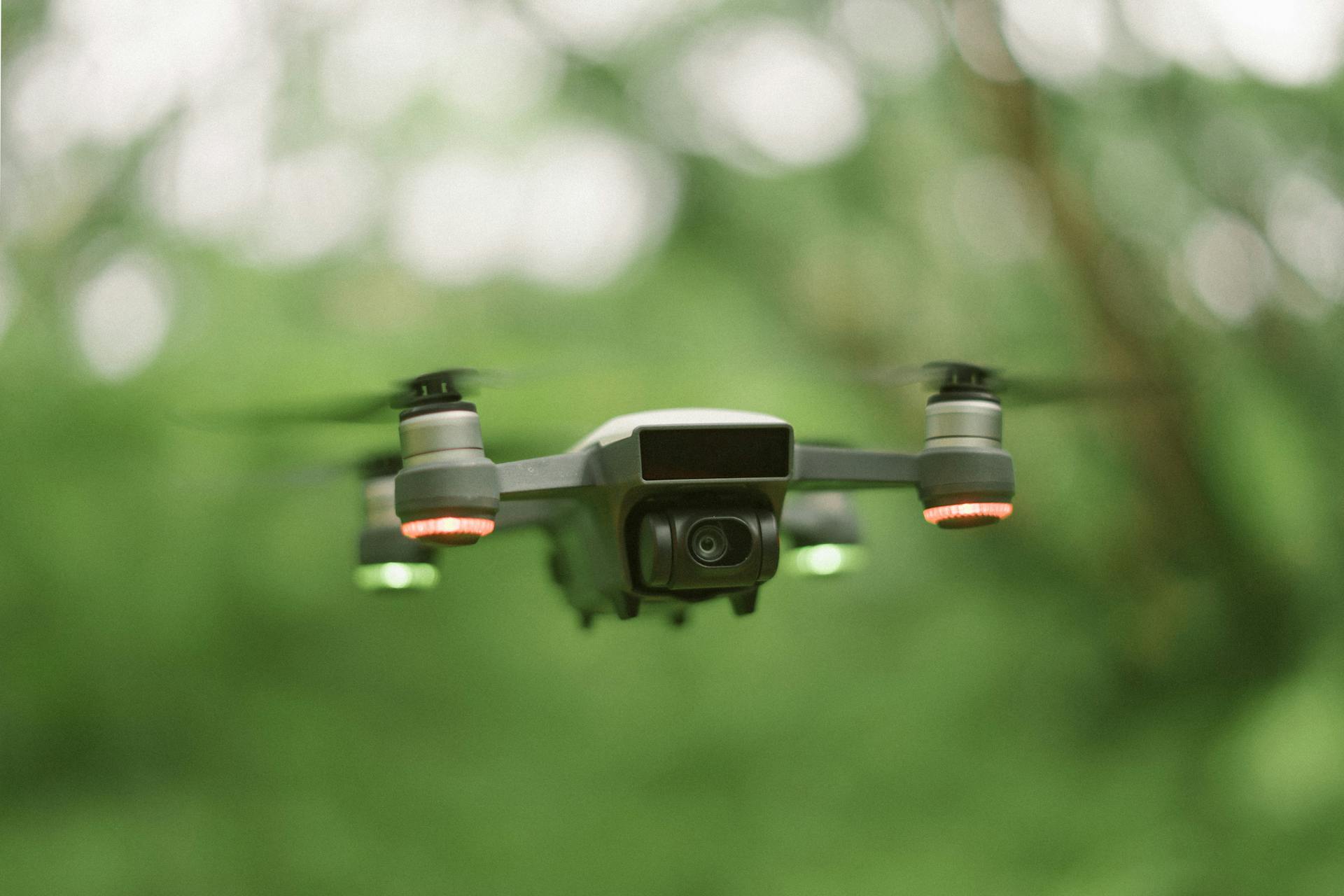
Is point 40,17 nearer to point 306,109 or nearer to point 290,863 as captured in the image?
point 306,109

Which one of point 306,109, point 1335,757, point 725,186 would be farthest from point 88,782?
point 1335,757

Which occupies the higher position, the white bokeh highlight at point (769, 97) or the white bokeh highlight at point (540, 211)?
the white bokeh highlight at point (769, 97)

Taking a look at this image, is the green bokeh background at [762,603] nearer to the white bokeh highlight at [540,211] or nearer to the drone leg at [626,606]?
the white bokeh highlight at [540,211]

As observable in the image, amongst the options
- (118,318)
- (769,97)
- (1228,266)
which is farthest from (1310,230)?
(118,318)

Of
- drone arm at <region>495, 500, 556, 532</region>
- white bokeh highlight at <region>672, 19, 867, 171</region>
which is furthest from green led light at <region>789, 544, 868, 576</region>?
white bokeh highlight at <region>672, 19, 867, 171</region>

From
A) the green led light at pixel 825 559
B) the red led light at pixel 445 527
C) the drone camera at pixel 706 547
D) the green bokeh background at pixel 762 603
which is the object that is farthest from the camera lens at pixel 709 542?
the green bokeh background at pixel 762 603

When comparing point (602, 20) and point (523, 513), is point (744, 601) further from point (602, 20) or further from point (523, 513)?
point (602, 20)
